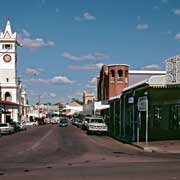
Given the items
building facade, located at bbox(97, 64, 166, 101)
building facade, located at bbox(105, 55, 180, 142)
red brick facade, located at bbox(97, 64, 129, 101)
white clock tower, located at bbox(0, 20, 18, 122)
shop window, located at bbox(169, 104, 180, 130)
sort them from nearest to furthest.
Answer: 1. building facade, located at bbox(105, 55, 180, 142)
2. shop window, located at bbox(169, 104, 180, 130)
3. building facade, located at bbox(97, 64, 166, 101)
4. red brick facade, located at bbox(97, 64, 129, 101)
5. white clock tower, located at bbox(0, 20, 18, 122)

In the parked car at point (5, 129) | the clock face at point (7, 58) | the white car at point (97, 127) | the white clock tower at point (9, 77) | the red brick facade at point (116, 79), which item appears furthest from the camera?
the clock face at point (7, 58)

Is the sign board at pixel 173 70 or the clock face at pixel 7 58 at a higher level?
the clock face at pixel 7 58

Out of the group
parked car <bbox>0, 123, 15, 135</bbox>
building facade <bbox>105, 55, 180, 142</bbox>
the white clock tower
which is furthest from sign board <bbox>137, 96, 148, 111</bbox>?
the white clock tower

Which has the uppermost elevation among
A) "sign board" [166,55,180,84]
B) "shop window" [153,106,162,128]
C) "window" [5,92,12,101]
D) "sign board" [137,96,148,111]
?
"window" [5,92,12,101]

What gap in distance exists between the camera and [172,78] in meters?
35.6

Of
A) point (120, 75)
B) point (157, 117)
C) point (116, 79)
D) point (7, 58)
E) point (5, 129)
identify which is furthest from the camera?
point (7, 58)

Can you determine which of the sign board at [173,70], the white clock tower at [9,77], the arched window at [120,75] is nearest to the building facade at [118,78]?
the arched window at [120,75]

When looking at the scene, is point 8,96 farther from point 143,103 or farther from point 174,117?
point 143,103

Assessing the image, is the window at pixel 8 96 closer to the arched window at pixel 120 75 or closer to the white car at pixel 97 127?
the arched window at pixel 120 75

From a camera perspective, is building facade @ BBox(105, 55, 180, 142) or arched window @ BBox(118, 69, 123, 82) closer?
building facade @ BBox(105, 55, 180, 142)

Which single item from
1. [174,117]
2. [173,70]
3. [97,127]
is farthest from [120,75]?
[173,70]

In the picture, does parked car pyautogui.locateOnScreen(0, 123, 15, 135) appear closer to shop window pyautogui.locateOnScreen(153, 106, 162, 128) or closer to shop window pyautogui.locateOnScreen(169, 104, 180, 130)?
shop window pyautogui.locateOnScreen(153, 106, 162, 128)

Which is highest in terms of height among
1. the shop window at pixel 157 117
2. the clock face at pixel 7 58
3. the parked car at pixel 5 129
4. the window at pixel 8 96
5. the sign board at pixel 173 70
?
the clock face at pixel 7 58

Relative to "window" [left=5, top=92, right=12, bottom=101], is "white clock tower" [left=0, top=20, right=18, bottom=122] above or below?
above
